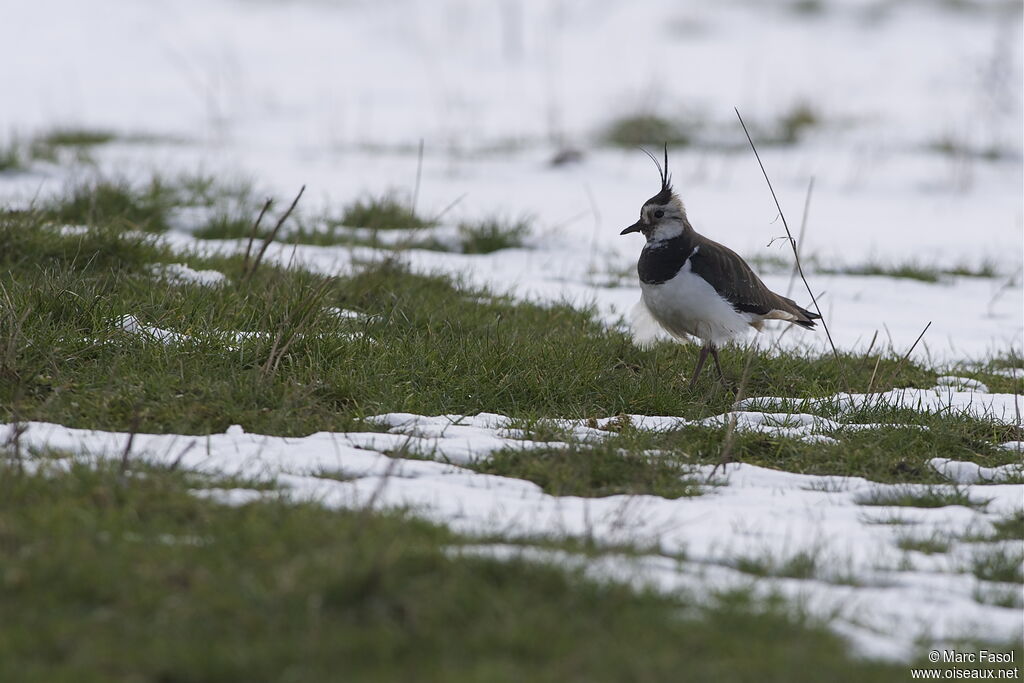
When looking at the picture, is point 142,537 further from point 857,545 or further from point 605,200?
point 605,200

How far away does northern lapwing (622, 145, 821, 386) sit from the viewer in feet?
16.6

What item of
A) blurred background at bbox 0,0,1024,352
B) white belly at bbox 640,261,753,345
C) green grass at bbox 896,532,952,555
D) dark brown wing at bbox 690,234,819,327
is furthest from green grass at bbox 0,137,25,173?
green grass at bbox 896,532,952,555

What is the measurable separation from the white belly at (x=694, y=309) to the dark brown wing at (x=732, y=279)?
5 cm

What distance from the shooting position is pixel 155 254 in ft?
19.6

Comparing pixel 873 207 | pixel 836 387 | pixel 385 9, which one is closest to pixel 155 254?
pixel 836 387

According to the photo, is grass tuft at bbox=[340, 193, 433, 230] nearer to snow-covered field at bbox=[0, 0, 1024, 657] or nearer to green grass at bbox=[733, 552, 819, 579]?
snow-covered field at bbox=[0, 0, 1024, 657]

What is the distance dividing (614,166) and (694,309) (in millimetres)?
6503

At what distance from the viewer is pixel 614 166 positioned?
11.3m

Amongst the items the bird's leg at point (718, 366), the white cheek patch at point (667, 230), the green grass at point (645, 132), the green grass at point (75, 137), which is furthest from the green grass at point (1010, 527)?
the green grass at point (75, 137)

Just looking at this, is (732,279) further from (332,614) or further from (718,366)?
(332,614)

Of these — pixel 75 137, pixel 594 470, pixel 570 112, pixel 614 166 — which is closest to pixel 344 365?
pixel 594 470

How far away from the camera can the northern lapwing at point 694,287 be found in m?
5.07

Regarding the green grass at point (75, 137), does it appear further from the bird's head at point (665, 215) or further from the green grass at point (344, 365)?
the bird's head at point (665, 215)

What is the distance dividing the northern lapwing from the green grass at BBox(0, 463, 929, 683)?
7.62 feet
